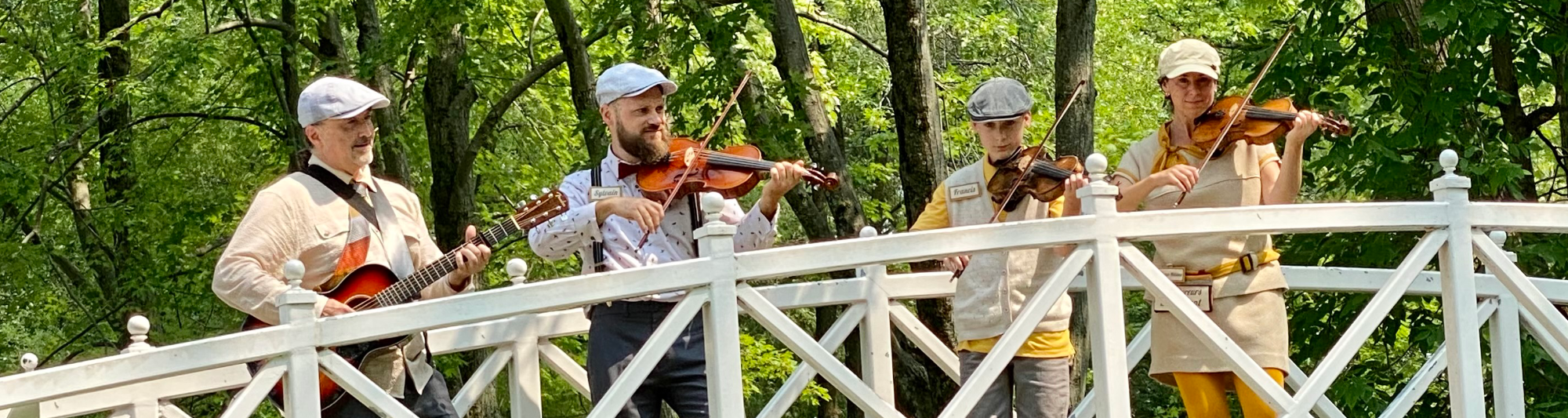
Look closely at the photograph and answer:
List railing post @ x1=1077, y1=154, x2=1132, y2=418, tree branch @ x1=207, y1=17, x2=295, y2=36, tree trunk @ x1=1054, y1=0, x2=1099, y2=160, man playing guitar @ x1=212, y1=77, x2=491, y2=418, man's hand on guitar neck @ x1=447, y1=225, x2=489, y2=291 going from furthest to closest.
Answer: tree branch @ x1=207, y1=17, x2=295, y2=36, tree trunk @ x1=1054, y1=0, x2=1099, y2=160, railing post @ x1=1077, y1=154, x2=1132, y2=418, man's hand on guitar neck @ x1=447, y1=225, x2=489, y2=291, man playing guitar @ x1=212, y1=77, x2=491, y2=418

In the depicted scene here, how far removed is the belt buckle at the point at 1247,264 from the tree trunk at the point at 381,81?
8.56m

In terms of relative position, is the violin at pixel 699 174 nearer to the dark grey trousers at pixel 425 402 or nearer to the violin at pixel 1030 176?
the violin at pixel 1030 176

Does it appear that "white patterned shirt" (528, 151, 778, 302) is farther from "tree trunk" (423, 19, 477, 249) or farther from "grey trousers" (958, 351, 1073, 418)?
"tree trunk" (423, 19, 477, 249)

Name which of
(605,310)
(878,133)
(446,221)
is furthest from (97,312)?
(605,310)

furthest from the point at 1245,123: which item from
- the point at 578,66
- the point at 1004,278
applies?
the point at 578,66

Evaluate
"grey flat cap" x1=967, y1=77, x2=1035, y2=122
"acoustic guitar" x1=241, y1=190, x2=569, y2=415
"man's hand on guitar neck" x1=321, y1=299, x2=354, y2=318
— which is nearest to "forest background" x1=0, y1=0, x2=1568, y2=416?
"grey flat cap" x1=967, y1=77, x2=1035, y2=122

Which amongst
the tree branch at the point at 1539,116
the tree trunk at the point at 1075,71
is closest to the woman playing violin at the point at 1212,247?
the tree trunk at the point at 1075,71

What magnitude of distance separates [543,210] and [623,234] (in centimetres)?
22

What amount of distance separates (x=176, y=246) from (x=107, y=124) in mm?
1334

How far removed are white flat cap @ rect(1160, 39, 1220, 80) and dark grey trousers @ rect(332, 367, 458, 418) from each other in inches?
81.3

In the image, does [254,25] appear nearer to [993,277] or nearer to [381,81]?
[381,81]

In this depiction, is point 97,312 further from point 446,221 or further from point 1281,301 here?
point 1281,301

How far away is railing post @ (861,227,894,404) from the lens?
5.92 meters

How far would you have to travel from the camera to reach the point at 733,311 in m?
4.73
